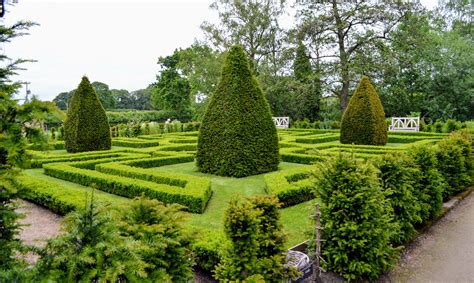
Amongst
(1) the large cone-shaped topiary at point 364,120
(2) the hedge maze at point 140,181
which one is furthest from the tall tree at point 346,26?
(2) the hedge maze at point 140,181

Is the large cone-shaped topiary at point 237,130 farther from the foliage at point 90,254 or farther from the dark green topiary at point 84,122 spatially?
the foliage at point 90,254

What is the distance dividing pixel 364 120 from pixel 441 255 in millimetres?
9404

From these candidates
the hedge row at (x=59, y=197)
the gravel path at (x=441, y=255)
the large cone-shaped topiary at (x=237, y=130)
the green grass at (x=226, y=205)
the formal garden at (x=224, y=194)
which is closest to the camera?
the formal garden at (x=224, y=194)

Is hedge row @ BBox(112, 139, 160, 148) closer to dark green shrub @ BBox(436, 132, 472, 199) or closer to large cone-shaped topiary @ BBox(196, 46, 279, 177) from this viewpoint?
large cone-shaped topiary @ BBox(196, 46, 279, 177)

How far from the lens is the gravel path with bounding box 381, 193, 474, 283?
484cm

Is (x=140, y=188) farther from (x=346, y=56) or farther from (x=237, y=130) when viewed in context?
(x=346, y=56)

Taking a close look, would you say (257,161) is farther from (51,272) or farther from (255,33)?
(255,33)

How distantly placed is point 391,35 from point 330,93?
6134 mm

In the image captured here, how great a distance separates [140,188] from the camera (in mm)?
7367

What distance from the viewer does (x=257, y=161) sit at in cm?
955

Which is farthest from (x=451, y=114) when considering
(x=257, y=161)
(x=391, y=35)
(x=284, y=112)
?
(x=257, y=161)

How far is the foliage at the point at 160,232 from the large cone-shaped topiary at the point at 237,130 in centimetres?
587

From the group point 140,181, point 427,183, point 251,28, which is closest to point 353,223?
point 427,183

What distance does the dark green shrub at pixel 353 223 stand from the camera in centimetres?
443
